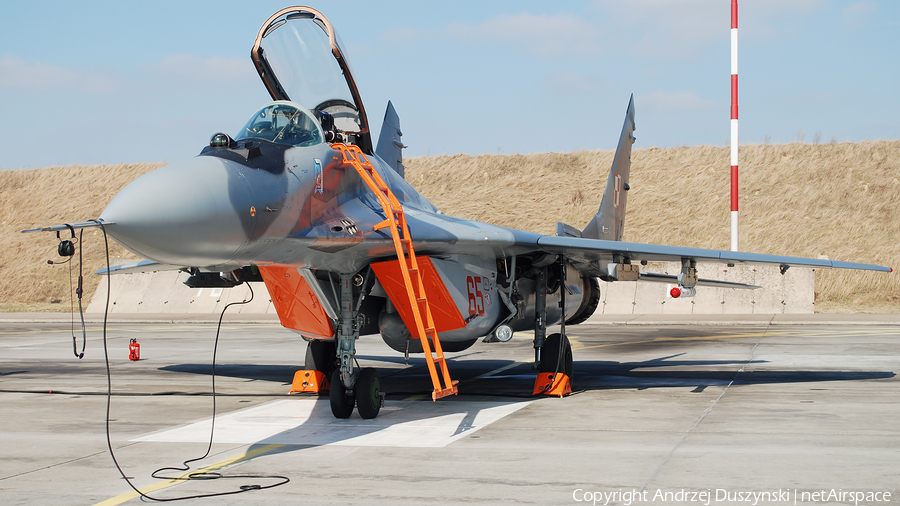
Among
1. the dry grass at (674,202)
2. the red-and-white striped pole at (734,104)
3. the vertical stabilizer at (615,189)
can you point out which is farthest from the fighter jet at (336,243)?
the dry grass at (674,202)

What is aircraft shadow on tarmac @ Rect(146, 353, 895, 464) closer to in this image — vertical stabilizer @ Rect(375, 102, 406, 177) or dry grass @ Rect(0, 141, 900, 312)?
vertical stabilizer @ Rect(375, 102, 406, 177)

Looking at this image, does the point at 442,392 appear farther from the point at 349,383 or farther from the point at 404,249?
the point at 404,249

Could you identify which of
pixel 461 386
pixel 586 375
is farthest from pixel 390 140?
pixel 586 375

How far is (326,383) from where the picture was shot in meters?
11.2

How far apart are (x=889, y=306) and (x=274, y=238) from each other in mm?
30060

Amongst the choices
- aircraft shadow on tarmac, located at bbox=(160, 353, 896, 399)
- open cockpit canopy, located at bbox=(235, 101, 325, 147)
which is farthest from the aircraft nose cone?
aircraft shadow on tarmac, located at bbox=(160, 353, 896, 399)

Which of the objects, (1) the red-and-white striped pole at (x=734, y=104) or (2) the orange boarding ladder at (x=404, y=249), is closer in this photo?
(2) the orange boarding ladder at (x=404, y=249)

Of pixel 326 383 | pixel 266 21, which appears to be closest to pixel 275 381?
pixel 326 383

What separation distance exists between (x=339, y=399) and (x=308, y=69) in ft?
13.9

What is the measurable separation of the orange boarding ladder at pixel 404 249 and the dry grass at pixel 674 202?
1073 inches

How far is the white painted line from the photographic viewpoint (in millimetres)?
7516

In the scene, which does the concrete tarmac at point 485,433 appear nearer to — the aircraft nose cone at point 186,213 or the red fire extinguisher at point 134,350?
the red fire extinguisher at point 134,350

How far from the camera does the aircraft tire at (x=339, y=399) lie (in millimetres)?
8602

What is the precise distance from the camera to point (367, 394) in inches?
338
